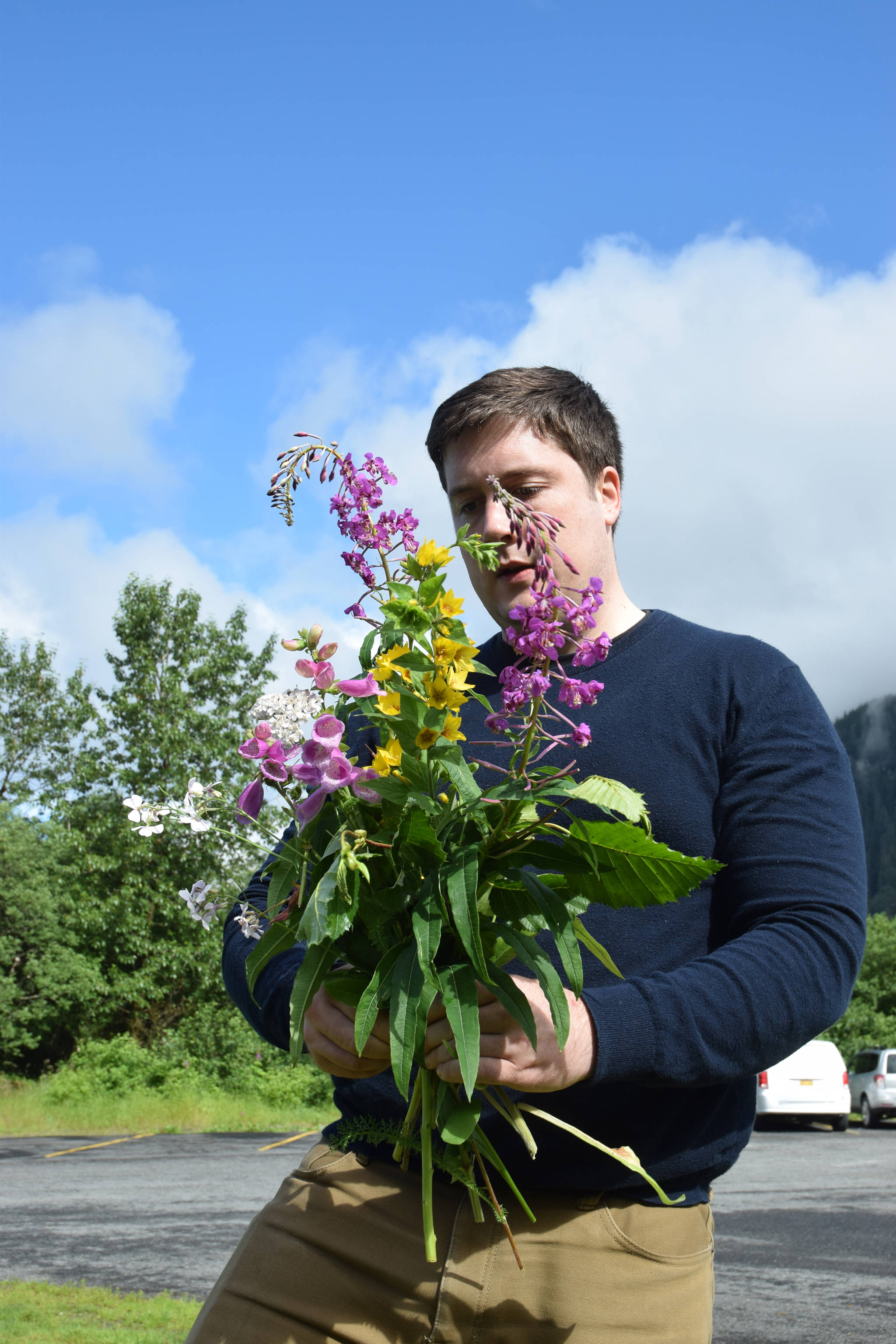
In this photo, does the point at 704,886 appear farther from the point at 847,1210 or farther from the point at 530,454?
the point at 847,1210

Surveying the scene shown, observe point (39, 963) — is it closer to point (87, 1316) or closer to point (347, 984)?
point (87, 1316)

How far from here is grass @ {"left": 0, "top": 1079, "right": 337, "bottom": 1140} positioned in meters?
17.4

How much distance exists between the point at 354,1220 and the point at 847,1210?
9303mm

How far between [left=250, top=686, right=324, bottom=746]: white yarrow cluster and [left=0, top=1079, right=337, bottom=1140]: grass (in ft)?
56.7

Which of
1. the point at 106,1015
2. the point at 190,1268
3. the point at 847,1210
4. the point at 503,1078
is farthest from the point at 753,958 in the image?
the point at 106,1015

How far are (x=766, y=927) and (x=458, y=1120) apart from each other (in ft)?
1.84

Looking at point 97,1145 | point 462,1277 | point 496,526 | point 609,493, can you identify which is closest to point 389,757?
point 496,526

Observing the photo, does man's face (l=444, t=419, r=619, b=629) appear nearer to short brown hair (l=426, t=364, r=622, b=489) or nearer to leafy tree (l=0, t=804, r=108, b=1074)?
short brown hair (l=426, t=364, r=622, b=489)

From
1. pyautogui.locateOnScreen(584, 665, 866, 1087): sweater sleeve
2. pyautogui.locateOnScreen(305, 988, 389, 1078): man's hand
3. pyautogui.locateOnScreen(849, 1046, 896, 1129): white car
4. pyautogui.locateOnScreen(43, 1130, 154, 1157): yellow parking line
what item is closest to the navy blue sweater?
pyautogui.locateOnScreen(584, 665, 866, 1087): sweater sleeve

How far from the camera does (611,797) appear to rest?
4.29ft

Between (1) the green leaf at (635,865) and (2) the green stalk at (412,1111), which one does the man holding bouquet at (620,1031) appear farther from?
(1) the green leaf at (635,865)

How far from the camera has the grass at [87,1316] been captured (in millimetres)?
4605

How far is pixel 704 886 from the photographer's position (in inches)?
74.8

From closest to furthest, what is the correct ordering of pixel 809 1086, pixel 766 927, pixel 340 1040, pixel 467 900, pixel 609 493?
1. pixel 467 900
2. pixel 340 1040
3. pixel 766 927
4. pixel 609 493
5. pixel 809 1086
